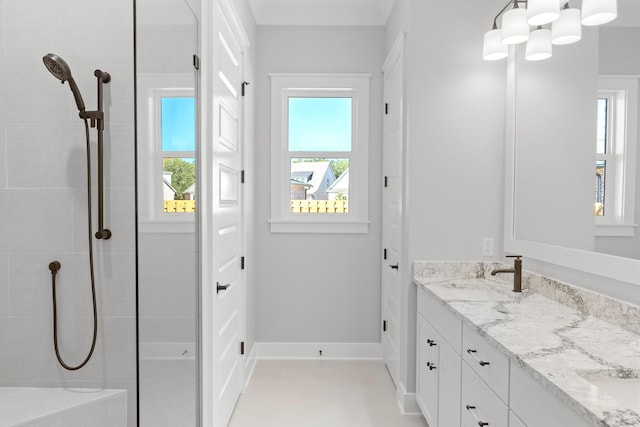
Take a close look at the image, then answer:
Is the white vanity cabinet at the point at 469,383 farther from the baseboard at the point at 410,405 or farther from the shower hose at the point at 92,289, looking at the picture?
the shower hose at the point at 92,289

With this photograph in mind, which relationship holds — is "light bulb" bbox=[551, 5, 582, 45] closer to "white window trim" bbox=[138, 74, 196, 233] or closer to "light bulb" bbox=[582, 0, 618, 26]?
"light bulb" bbox=[582, 0, 618, 26]

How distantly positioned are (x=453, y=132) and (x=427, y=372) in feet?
4.82

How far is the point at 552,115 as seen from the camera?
2305 millimetres

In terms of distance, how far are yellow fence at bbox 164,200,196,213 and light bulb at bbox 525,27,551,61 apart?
6.16ft

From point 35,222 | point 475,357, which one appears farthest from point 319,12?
point 475,357

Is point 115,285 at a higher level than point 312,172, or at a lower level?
lower

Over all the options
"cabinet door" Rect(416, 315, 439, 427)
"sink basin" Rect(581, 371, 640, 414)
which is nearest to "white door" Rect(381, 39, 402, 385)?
"cabinet door" Rect(416, 315, 439, 427)

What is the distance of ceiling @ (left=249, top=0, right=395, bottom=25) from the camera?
3.69m

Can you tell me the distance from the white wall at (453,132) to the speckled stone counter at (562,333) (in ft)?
1.02

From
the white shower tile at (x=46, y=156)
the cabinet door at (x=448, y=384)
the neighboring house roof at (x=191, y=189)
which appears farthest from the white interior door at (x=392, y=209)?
the white shower tile at (x=46, y=156)

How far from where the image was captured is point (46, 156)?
6.01 ft

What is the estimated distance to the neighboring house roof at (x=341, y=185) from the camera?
3.99 m

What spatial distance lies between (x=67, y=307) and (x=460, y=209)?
2211 millimetres

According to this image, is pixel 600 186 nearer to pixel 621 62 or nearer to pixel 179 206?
pixel 621 62
